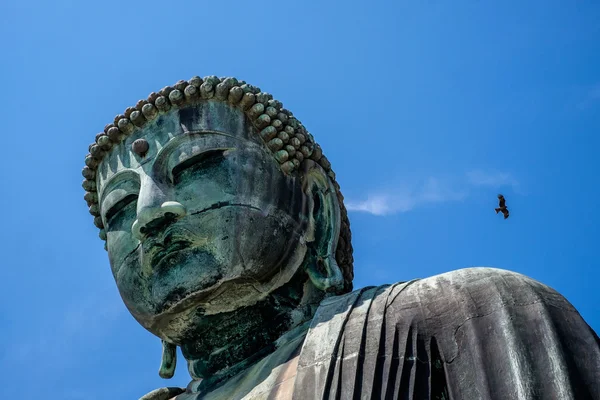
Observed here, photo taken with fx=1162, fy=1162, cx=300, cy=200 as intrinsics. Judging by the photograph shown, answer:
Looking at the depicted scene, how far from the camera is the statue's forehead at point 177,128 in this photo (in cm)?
805

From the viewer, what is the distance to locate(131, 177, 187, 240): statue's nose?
751 cm

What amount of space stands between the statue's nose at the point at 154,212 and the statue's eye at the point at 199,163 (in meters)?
0.24

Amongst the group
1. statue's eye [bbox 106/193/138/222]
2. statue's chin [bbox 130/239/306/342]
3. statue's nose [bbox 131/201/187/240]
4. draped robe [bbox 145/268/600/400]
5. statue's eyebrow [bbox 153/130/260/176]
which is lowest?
draped robe [bbox 145/268/600/400]

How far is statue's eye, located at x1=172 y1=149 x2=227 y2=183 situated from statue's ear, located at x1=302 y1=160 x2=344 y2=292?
70cm

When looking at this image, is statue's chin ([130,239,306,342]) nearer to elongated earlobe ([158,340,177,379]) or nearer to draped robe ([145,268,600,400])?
elongated earlobe ([158,340,177,379])

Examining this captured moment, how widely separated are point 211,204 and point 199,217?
126mm

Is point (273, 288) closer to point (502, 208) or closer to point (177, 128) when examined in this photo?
point (177, 128)

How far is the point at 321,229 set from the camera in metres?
8.09

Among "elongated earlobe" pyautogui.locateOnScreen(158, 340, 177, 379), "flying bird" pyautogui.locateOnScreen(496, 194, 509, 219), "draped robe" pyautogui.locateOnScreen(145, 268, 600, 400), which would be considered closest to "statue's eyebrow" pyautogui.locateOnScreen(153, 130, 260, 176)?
"elongated earlobe" pyautogui.locateOnScreen(158, 340, 177, 379)

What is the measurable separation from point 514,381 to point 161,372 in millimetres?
3130

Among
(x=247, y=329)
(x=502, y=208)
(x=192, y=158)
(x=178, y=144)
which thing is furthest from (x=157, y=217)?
(x=502, y=208)

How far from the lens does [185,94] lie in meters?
8.27

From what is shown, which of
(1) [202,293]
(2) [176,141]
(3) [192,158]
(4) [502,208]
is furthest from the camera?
A: (4) [502,208]

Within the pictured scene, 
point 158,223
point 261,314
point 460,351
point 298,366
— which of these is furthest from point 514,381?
point 158,223
